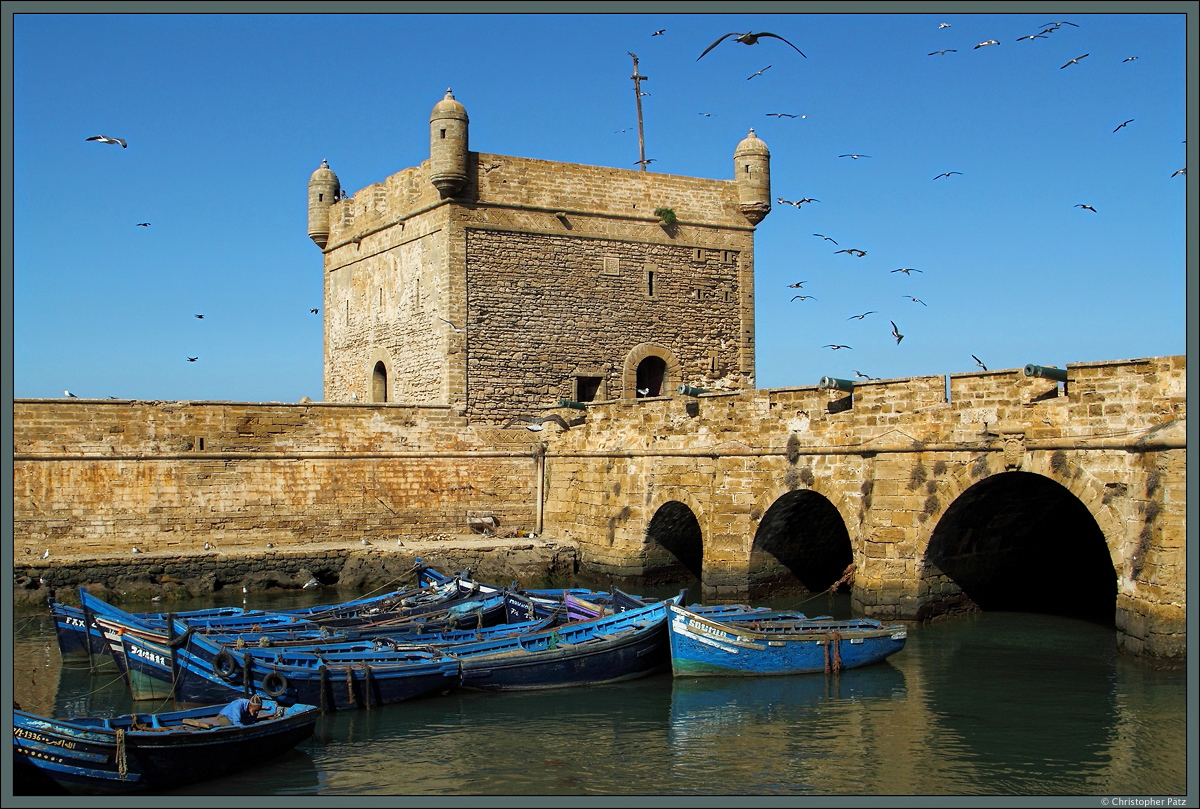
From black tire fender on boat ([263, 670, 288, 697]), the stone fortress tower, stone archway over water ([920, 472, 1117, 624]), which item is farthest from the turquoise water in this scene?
the stone fortress tower

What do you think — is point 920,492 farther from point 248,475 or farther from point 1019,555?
point 248,475

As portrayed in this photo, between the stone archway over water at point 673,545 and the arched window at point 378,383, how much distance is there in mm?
8378

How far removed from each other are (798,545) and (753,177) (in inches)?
408

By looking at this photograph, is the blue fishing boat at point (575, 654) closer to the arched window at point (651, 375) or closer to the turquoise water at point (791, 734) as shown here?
the turquoise water at point (791, 734)

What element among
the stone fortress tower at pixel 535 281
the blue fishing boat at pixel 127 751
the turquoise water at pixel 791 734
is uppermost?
the stone fortress tower at pixel 535 281

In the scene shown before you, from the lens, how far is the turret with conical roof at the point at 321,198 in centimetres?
2878

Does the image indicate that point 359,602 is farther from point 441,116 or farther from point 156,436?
point 441,116

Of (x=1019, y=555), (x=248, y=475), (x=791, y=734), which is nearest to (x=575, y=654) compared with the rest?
(x=791, y=734)

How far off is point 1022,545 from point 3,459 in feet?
47.9

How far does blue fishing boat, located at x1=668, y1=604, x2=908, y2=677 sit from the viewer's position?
14.6m

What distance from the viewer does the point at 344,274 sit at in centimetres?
2822

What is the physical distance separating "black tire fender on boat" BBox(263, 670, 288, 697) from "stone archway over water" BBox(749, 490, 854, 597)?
8.59 metres

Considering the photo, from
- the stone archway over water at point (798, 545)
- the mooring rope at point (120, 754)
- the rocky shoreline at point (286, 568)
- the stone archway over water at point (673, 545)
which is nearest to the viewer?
the mooring rope at point (120, 754)

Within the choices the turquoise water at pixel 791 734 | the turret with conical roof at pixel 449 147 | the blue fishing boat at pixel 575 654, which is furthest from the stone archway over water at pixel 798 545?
the turret with conical roof at pixel 449 147
